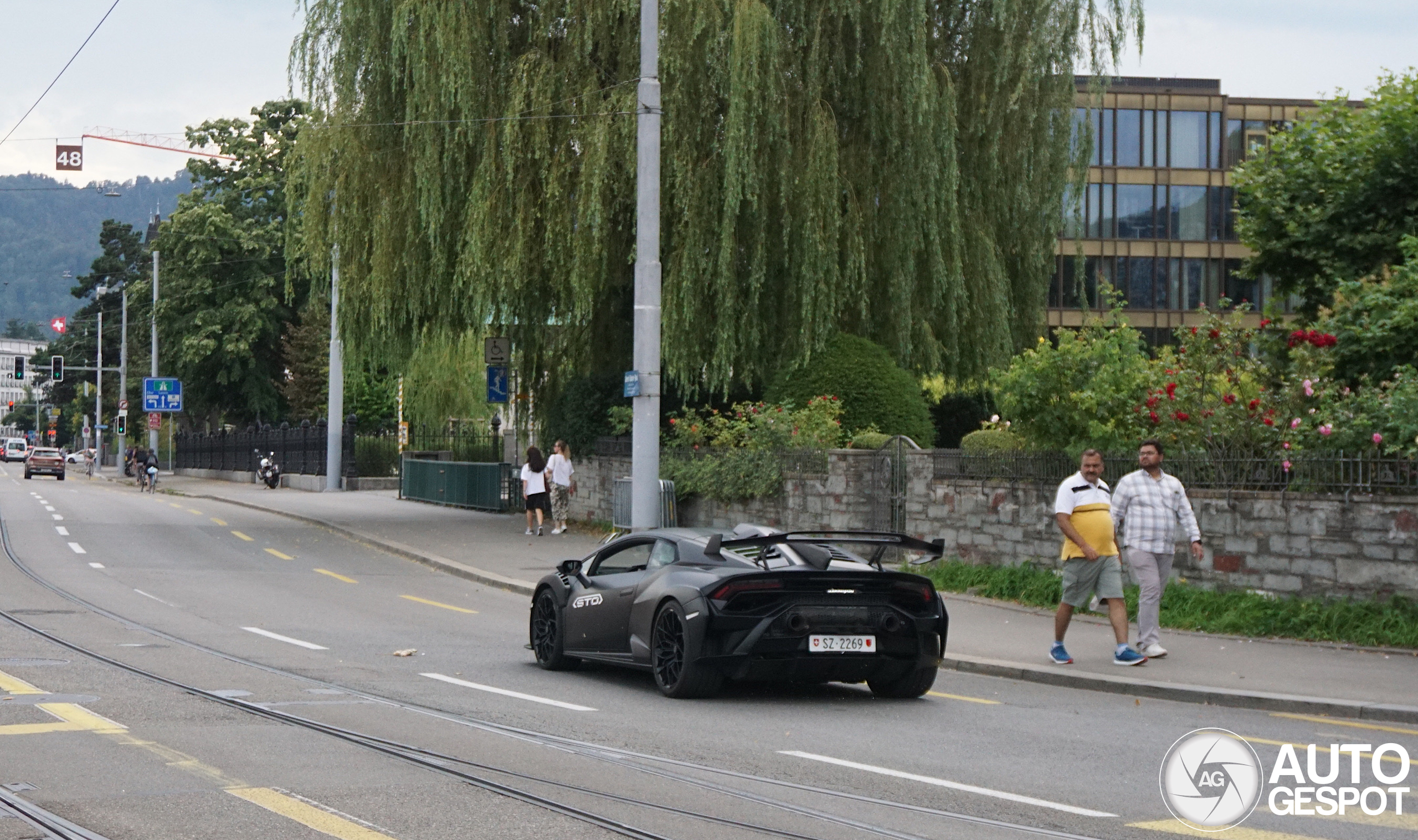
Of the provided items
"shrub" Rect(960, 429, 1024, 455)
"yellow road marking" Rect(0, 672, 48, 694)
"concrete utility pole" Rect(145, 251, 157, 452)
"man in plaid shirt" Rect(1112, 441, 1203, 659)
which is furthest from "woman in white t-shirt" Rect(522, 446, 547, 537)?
"concrete utility pole" Rect(145, 251, 157, 452)

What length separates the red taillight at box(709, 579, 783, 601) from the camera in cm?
1055

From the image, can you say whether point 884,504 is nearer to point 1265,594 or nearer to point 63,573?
point 1265,594

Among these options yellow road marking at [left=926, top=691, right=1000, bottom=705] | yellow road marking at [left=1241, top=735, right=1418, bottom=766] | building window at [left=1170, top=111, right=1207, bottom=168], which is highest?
building window at [left=1170, top=111, right=1207, bottom=168]

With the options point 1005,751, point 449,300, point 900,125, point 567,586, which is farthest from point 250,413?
point 1005,751

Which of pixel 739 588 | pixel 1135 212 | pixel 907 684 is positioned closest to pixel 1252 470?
pixel 907 684

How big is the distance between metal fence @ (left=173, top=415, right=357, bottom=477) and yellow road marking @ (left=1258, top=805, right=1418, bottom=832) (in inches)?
1780

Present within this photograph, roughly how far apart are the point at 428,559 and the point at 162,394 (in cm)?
4813

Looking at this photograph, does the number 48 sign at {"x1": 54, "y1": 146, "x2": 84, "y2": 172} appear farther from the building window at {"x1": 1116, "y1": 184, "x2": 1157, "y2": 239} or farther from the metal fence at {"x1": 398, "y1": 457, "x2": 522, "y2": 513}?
the building window at {"x1": 1116, "y1": 184, "x2": 1157, "y2": 239}

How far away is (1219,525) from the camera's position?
1527cm

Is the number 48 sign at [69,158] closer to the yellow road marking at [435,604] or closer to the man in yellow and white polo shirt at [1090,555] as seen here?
the yellow road marking at [435,604]

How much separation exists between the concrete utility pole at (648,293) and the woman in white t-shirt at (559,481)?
776 centimetres

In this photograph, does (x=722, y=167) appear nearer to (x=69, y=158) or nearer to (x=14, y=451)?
(x=69, y=158)

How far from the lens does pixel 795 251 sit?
24562mm

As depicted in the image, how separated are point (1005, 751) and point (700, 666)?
2.47 meters
